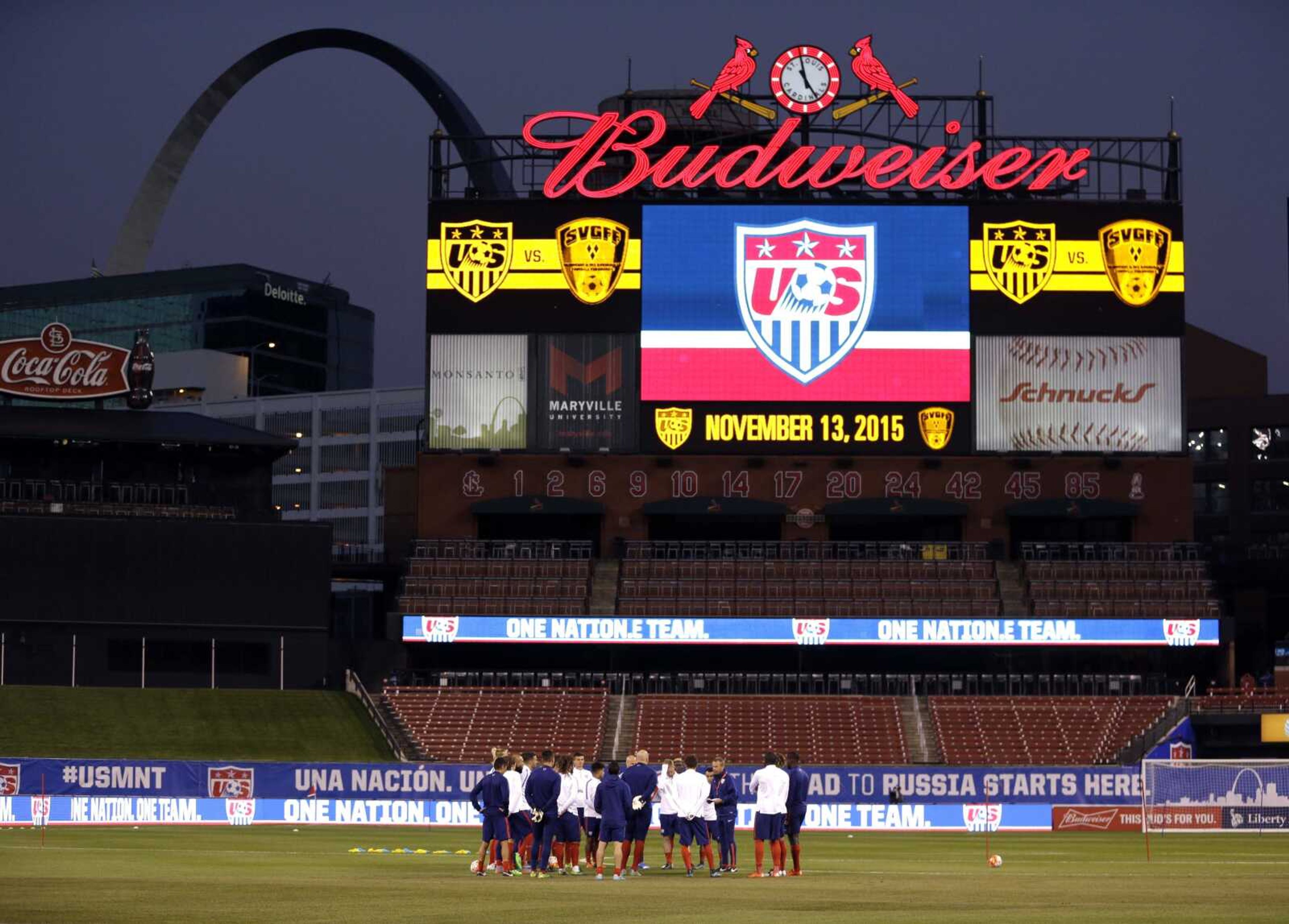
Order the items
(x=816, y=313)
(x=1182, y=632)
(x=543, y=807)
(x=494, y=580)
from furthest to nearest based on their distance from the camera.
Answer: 1. (x=494, y=580)
2. (x=816, y=313)
3. (x=1182, y=632)
4. (x=543, y=807)

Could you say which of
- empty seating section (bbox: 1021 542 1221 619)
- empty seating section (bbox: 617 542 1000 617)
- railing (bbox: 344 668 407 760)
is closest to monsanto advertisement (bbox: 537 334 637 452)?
empty seating section (bbox: 617 542 1000 617)

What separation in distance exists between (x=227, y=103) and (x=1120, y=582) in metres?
60.0

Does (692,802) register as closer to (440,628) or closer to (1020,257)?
(440,628)

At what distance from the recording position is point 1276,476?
112 metres

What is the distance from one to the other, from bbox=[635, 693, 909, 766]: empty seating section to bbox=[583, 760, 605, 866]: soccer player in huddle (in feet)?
110

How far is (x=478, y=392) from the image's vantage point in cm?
7831

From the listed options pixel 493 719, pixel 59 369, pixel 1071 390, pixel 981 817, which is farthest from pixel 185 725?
pixel 1071 390

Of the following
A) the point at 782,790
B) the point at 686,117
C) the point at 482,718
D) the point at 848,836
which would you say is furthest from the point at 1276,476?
the point at 782,790

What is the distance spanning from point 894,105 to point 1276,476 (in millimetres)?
42572

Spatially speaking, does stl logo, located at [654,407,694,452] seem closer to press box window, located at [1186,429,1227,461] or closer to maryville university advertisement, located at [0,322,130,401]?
maryville university advertisement, located at [0,322,130,401]

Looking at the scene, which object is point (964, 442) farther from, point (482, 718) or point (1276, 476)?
point (1276, 476)

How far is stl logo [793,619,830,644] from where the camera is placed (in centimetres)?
7488

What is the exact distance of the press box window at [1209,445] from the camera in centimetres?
11319

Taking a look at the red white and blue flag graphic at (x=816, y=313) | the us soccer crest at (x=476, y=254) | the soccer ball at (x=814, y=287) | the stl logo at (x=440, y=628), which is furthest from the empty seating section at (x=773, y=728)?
the us soccer crest at (x=476, y=254)
